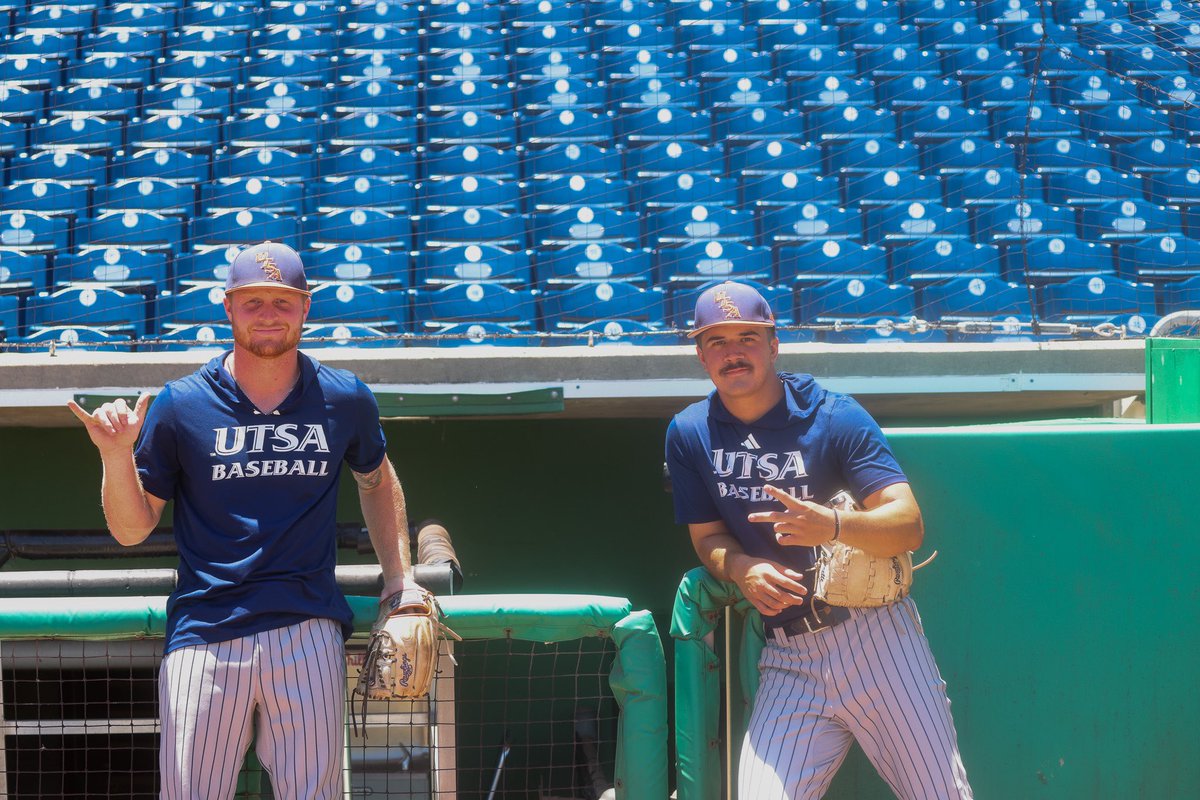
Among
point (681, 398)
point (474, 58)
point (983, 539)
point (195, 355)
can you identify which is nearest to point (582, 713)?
point (681, 398)

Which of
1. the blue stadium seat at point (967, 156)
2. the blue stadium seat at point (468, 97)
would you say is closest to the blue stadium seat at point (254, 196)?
the blue stadium seat at point (468, 97)

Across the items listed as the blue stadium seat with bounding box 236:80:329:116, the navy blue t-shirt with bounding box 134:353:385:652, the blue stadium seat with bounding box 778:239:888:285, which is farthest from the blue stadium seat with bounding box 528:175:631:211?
the navy blue t-shirt with bounding box 134:353:385:652

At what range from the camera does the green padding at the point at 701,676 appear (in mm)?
2496

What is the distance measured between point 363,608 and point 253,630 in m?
0.31

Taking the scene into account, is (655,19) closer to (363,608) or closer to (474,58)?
(474,58)

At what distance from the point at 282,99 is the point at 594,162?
278 cm

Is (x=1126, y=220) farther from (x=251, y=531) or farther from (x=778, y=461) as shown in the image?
(x=251, y=531)

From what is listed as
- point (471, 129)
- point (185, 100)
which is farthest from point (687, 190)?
point (185, 100)

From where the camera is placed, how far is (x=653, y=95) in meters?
9.62

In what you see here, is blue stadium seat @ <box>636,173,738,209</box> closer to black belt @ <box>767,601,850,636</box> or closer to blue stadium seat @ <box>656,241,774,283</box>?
blue stadium seat @ <box>656,241,774,283</box>

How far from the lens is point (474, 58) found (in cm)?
1002

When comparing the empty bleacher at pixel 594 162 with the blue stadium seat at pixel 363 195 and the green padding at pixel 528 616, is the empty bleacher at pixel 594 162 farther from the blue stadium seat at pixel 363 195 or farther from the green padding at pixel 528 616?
the green padding at pixel 528 616

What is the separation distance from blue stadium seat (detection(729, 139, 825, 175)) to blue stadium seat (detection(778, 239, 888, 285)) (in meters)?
1.07

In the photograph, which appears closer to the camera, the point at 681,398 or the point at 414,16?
the point at 681,398
